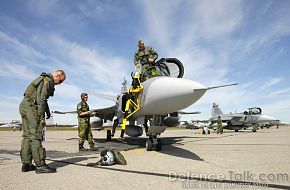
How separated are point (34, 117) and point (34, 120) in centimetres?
6

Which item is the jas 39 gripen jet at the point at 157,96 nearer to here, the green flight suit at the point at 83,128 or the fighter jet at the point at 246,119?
the green flight suit at the point at 83,128

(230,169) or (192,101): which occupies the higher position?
(192,101)

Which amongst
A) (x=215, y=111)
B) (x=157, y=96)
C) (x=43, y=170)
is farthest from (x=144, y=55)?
(x=215, y=111)

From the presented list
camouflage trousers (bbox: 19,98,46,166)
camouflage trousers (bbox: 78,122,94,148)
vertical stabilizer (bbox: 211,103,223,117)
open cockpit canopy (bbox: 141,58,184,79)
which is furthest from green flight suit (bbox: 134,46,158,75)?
vertical stabilizer (bbox: 211,103,223,117)

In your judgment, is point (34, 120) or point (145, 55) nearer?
point (34, 120)

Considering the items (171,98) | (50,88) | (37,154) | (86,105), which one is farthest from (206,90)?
(86,105)

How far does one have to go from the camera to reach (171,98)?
6.23 metres

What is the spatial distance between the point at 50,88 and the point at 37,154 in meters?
1.28

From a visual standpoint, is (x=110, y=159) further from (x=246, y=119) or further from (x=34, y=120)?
(x=246, y=119)

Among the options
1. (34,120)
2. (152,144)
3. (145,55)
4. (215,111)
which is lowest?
(152,144)

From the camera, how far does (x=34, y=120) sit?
4715 mm

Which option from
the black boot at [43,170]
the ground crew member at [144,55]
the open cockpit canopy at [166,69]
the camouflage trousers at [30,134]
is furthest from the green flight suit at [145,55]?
the black boot at [43,170]

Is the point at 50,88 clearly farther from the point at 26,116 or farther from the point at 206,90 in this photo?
the point at 206,90

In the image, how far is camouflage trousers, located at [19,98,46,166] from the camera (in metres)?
4.65
